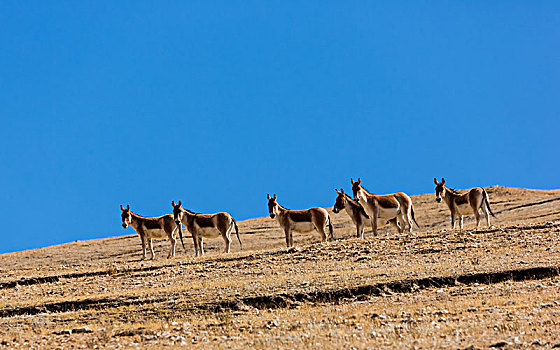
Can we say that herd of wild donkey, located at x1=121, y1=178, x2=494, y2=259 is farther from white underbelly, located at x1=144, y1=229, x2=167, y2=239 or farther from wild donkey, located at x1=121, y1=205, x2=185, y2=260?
white underbelly, located at x1=144, y1=229, x2=167, y2=239

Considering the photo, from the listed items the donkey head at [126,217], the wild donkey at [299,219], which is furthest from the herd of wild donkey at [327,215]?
the donkey head at [126,217]

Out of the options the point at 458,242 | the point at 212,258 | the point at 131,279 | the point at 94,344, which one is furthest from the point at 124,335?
the point at 458,242

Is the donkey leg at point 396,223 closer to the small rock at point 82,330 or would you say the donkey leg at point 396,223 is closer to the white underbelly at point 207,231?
the white underbelly at point 207,231

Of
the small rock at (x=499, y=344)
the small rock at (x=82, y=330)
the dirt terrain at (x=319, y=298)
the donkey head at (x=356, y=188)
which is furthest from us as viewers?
the donkey head at (x=356, y=188)

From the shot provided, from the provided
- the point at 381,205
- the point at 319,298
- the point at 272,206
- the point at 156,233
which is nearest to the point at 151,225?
the point at 156,233

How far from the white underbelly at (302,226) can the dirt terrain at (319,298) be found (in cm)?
395

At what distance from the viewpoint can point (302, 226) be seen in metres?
30.4

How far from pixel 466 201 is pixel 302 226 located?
7589 mm

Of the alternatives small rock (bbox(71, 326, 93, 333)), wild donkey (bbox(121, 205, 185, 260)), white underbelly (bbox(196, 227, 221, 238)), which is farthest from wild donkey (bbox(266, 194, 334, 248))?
small rock (bbox(71, 326, 93, 333))

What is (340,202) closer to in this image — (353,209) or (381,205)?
(353,209)

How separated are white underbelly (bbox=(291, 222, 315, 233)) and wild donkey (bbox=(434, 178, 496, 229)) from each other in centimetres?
606

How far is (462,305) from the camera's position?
14.8 m

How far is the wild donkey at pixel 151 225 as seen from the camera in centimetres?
3155

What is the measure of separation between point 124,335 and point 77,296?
6132 millimetres
